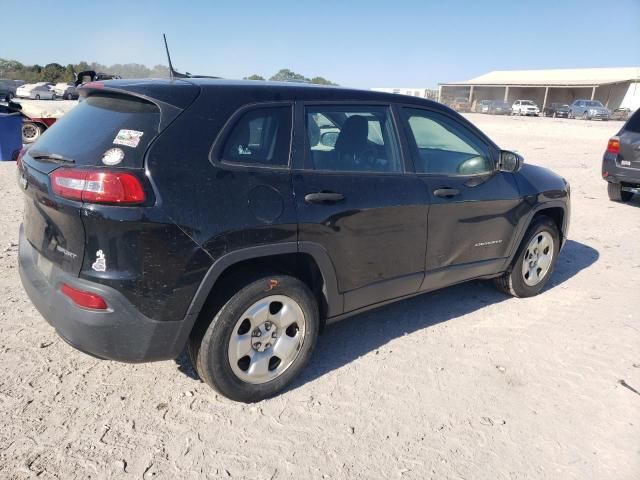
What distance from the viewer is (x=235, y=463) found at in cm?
244

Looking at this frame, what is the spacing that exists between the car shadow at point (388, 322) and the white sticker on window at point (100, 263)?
109 cm

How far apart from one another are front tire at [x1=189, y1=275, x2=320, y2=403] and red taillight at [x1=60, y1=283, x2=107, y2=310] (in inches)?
21.6

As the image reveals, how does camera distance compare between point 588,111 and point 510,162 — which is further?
point 588,111

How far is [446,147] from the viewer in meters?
4.14

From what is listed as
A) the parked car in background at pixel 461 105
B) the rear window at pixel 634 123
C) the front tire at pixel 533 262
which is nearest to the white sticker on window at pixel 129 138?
the front tire at pixel 533 262

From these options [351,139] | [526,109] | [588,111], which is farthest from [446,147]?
[526,109]

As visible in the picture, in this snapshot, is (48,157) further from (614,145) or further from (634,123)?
(634,123)

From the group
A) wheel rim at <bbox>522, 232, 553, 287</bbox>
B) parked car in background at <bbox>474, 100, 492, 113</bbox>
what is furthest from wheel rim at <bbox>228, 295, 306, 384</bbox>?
parked car in background at <bbox>474, 100, 492, 113</bbox>

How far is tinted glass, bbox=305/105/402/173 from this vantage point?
2988mm

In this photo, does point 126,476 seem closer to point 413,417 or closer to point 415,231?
point 413,417

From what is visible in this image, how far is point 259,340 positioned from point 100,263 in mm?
972

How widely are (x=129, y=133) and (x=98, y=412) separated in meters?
1.54

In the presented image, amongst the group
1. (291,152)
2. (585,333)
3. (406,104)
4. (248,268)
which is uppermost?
(406,104)

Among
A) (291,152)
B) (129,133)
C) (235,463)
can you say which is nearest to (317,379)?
(235,463)
